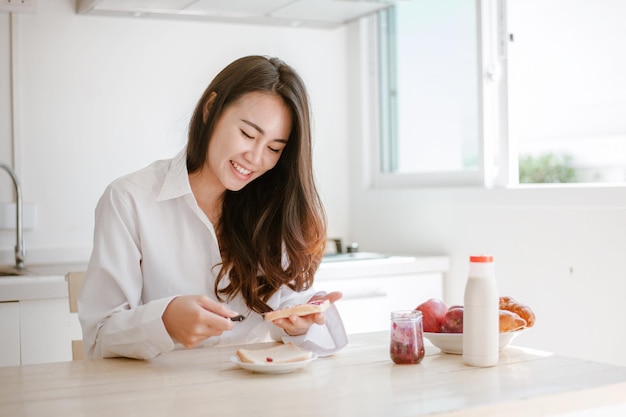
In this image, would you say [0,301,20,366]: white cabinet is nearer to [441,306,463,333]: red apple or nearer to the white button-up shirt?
the white button-up shirt

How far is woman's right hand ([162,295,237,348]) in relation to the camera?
154 centimetres

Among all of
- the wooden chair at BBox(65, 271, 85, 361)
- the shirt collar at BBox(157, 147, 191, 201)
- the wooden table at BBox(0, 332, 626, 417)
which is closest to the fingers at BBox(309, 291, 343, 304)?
the wooden table at BBox(0, 332, 626, 417)

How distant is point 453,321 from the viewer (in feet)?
5.45

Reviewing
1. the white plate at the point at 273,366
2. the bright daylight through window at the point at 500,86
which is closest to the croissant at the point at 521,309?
the white plate at the point at 273,366

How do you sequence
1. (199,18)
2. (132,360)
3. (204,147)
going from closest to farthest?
1. (132,360)
2. (204,147)
3. (199,18)

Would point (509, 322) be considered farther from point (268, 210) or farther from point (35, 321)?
point (35, 321)

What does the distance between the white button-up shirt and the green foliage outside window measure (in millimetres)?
4412

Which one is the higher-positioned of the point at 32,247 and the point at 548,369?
the point at 32,247

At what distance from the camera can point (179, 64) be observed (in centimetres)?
319

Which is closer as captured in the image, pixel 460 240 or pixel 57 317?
pixel 57 317

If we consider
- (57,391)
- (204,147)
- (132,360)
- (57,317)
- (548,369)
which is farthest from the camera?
(57,317)

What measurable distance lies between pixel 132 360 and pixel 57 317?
93 centimetres

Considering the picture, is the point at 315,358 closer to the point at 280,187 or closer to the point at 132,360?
the point at 132,360

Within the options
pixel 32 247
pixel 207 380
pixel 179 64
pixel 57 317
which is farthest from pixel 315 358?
pixel 179 64
